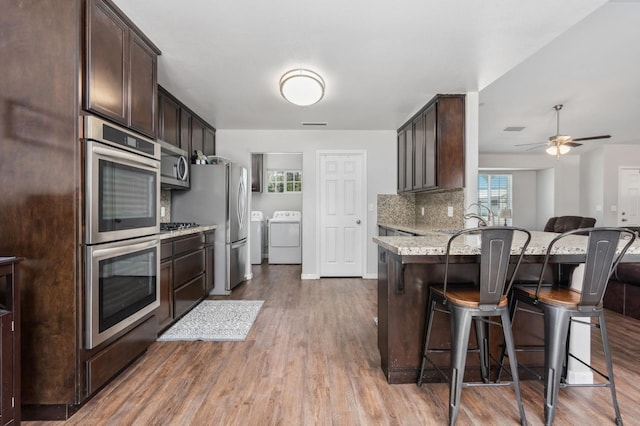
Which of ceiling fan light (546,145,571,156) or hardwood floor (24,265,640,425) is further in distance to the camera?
ceiling fan light (546,145,571,156)

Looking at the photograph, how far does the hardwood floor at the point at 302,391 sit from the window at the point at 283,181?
Result: 4.46m

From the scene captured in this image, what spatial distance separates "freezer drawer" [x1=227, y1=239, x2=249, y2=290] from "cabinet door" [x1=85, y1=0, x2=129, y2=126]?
2340 mm

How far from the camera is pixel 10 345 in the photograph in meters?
1.41

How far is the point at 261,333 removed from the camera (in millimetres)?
2752

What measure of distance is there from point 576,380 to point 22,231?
10.3 ft

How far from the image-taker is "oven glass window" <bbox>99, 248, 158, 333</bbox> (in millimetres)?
1778

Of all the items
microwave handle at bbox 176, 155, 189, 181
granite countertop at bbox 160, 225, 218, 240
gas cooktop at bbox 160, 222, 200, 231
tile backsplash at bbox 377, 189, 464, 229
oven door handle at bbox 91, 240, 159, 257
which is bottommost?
oven door handle at bbox 91, 240, 159, 257

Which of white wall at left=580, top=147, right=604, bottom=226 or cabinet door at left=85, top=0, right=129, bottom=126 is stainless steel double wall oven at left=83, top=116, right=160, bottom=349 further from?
white wall at left=580, top=147, right=604, bottom=226

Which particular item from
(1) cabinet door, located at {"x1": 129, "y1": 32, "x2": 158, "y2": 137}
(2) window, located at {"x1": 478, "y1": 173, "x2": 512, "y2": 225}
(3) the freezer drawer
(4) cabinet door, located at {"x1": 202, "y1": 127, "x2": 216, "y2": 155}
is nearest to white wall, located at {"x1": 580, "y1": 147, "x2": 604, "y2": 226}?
(2) window, located at {"x1": 478, "y1": 173, "x2": 512, "y2": 225}

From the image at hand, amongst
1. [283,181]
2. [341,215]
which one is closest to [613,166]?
[341,215]

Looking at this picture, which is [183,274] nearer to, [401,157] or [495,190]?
[401,157]

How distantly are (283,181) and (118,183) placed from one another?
17.0ft

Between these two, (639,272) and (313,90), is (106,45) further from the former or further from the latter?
(639,272)

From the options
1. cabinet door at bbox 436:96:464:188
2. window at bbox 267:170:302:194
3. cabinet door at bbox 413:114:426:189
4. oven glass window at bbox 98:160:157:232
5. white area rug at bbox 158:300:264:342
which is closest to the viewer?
oven glass window at bbox 98:160:157:232
